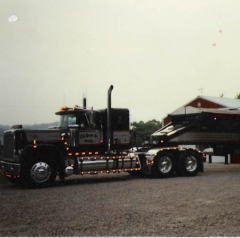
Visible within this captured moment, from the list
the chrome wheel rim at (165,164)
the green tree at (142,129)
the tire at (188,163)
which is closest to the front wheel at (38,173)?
the green tree at (142,129)

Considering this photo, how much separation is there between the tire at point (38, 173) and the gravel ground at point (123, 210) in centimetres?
40

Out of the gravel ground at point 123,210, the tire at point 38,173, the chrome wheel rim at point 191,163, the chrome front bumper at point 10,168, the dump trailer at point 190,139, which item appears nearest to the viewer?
the gravel ground at point 123,210

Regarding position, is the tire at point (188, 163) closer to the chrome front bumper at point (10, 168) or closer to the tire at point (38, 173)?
the tire at point (38, 173)

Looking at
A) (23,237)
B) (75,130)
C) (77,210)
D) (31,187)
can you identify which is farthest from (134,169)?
(23,237)

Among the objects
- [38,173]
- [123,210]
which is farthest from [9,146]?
[123,210]

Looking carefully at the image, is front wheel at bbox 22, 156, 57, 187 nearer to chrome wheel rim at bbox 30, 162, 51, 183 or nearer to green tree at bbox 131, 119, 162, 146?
chrome wheel rim at bbox 30, 162, 51, 183

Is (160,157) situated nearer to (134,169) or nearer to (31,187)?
(134,169)

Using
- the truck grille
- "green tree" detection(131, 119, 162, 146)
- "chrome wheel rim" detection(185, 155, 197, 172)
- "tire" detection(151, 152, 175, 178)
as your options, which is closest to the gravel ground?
the truck grille

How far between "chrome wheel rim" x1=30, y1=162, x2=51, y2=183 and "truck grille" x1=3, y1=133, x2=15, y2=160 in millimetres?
914

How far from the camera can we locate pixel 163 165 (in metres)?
15.4

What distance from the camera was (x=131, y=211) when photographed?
8.21 metres

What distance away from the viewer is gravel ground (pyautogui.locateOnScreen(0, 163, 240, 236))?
662 centimetres

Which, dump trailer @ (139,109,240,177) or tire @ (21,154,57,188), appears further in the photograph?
dump trailer @ (139,109,240,177)

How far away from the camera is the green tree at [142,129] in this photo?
14952 millimetres
